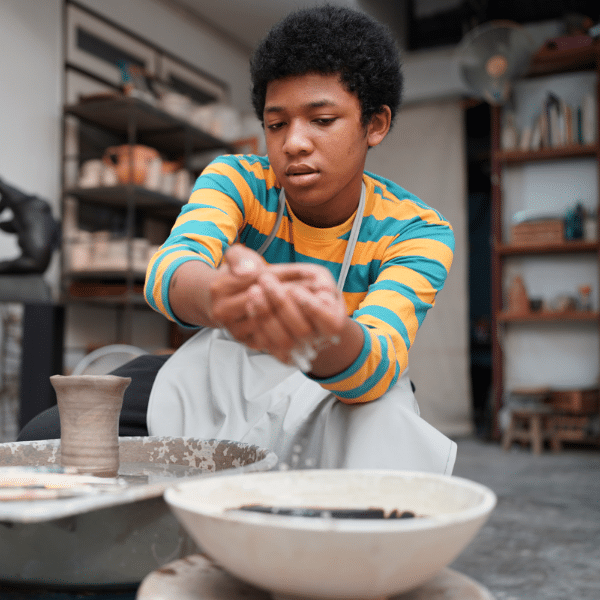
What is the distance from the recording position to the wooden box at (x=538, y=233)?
15.7ft

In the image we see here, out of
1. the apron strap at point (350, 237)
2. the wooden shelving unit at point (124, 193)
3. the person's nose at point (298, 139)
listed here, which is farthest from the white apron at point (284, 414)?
the wooden shelving unit at point (124, 193)

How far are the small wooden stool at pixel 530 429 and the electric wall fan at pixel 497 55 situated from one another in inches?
85.6

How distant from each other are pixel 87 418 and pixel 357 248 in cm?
58

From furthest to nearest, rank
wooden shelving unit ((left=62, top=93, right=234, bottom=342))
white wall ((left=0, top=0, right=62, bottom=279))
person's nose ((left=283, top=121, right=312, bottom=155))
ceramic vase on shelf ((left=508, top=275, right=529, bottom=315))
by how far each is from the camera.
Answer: ceramic vase on shelf ((left=508, top=275, right=529, bottom=315)) → wooden shelving unit ((left=62, top=93, right=234, bottom=342)) → white wall ((left=0, top=0, right=62, bottom=279)) → person's nose ((left=283, top=121, right=312, bottom=155))

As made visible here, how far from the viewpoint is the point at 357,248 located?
1.19 meters

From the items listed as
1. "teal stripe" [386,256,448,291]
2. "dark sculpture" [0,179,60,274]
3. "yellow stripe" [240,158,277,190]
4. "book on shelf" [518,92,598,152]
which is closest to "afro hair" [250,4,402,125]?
"yellow stripe" [240,158,277,190]

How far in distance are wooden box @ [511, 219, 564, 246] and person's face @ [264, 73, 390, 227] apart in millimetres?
4085

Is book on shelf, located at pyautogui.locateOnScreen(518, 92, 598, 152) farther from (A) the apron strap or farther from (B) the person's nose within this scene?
(B) the person's nose

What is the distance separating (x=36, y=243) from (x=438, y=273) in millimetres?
2419

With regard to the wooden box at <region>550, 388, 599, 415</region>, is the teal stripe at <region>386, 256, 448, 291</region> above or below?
above

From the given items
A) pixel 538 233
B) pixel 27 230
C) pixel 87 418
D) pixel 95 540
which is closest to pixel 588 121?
pixel 538 233

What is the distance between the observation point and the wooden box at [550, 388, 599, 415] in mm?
4570

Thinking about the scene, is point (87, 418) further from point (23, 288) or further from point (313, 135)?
point (23, 288)

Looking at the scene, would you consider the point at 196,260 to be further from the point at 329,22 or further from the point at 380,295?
the point at 329,22
